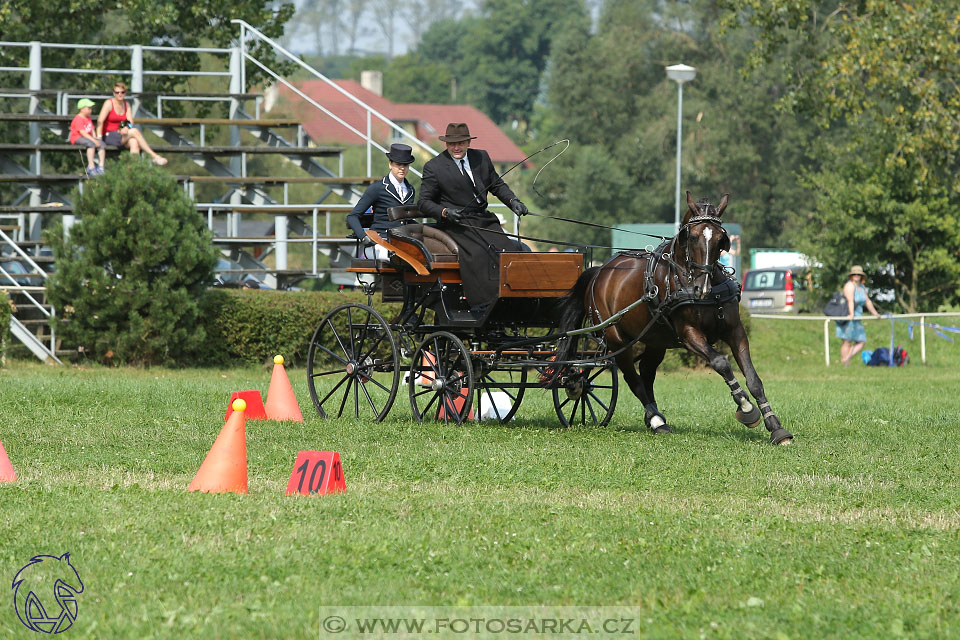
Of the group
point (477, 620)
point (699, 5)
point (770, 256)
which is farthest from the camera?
point (699, 5)

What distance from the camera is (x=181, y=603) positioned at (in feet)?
17.1

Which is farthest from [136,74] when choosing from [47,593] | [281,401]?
[47,593]

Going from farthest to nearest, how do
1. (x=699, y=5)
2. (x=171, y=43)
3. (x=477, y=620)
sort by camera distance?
(x=699, y=5) → (x=171, y=43) → (x=477, y=620)

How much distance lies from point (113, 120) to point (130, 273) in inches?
193

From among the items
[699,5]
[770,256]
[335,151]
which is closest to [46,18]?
[335,151]

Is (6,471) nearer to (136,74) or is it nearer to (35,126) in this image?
(35,126)

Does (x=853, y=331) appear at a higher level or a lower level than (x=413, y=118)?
lower

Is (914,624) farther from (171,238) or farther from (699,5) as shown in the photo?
(699,5)

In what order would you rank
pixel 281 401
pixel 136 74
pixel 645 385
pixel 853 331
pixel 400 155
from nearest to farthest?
pixel 645 385 < pixel 281 401 < pixel 400 155 < pixel 853 331 < pixel 136 74

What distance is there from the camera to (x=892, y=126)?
87.1 feet

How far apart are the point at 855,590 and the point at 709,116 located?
5125cm

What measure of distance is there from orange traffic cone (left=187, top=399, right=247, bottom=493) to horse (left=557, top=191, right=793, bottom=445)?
3.74 m

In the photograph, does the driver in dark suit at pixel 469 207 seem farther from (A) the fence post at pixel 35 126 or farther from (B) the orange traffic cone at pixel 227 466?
(A) the fence post at pixel 35 126

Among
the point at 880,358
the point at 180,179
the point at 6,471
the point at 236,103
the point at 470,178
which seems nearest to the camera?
the point at 6,471
